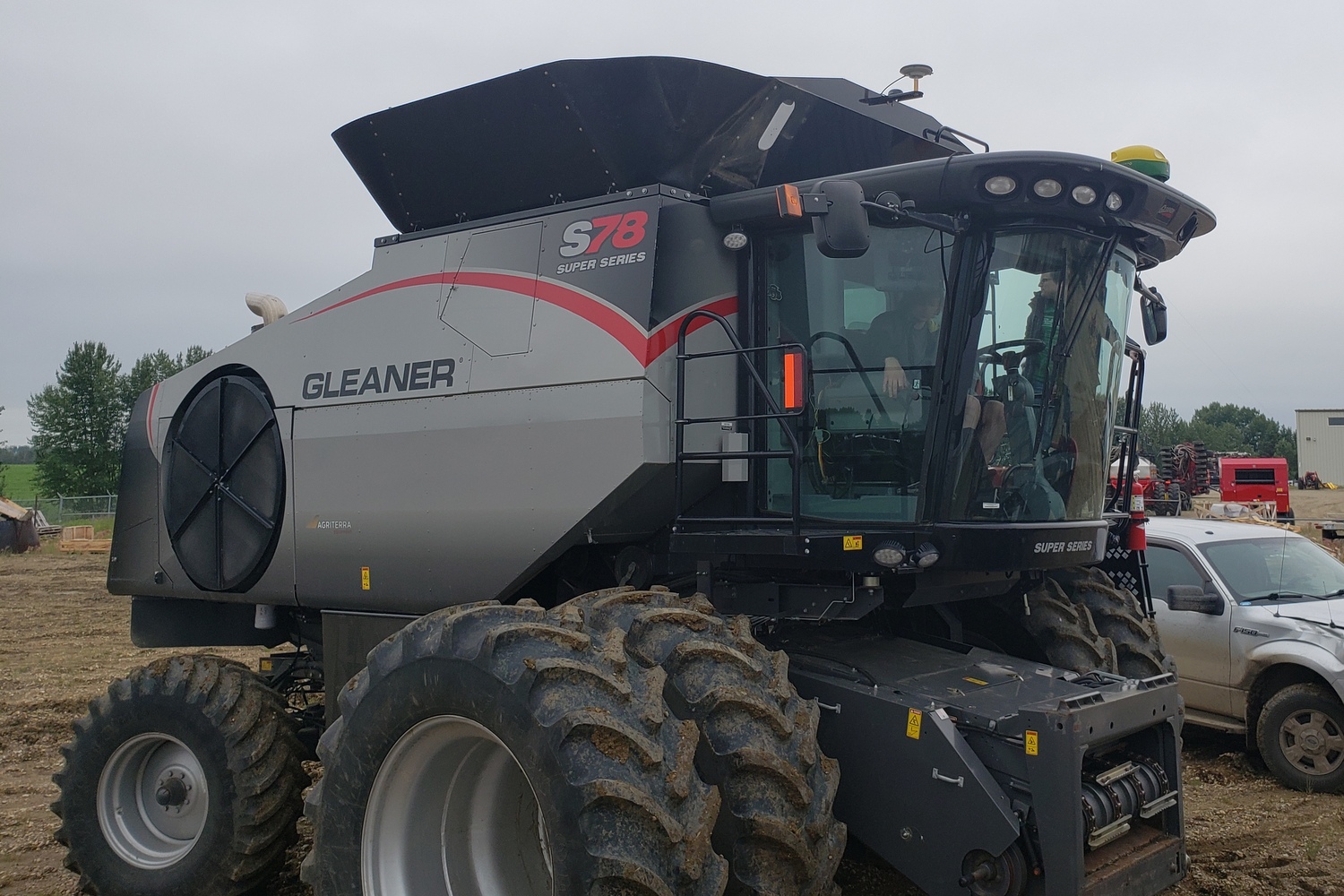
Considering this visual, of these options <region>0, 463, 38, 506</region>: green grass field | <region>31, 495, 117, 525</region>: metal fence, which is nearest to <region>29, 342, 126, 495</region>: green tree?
<region>0, 463, 38, 506</region>: green grass field

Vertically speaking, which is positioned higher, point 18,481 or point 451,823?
point 18,481

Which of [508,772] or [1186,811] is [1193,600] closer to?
[1186,811]

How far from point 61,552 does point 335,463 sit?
27439 mm

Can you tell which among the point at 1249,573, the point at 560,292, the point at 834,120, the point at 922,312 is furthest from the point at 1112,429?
the point at 1249,573

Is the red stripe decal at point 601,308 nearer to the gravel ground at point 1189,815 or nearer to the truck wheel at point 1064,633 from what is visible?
the truck wheel at point 1064,633

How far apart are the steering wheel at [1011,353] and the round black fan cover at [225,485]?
11.7 feet

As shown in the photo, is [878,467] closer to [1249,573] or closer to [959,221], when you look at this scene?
[959,221]

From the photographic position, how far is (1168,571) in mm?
8492

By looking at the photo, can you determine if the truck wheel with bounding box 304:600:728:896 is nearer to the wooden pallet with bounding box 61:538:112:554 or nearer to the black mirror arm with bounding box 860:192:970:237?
the black mirror arm with bounding box 860:192:970:237

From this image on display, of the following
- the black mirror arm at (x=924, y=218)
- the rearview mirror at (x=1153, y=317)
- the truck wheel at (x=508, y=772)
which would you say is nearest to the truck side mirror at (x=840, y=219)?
the black mirror arm at (x=924, y=218)

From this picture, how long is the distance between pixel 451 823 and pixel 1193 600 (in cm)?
545

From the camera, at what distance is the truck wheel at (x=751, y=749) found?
3.38 metres

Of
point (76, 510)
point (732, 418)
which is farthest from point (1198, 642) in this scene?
point (76, 510)

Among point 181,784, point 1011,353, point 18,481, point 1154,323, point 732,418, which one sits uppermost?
point 1154,323
